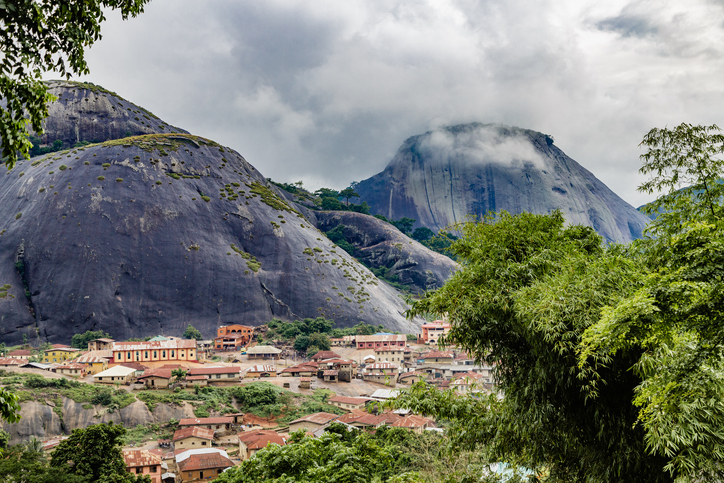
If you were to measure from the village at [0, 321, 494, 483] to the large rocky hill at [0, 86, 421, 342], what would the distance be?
5.30 meters

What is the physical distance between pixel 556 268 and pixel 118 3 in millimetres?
6526

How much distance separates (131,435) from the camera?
28.6 meters

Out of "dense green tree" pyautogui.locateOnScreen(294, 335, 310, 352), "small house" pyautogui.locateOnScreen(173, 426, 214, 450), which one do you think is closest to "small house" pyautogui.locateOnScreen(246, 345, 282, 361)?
"dense green tree" pyautogui.locateOnScreen(294, 335, 310, 352)

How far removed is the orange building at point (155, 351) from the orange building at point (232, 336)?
6776 mm

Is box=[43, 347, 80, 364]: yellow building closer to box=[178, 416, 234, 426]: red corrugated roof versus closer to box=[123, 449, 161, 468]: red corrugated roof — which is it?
box=[178, 416, 234, 426]: red corrugated roof

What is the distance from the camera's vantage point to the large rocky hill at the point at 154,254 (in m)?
53.1

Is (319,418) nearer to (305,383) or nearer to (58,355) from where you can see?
(305,383)

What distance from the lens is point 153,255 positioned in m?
59.5

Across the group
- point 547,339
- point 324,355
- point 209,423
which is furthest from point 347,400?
point 547,339

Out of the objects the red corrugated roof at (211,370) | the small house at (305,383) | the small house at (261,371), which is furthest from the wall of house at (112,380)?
the small house at (305,383)

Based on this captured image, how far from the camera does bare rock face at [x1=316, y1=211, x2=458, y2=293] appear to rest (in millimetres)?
85188

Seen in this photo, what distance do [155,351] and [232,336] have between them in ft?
34.3

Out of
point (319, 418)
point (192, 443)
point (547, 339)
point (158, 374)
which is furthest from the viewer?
point (158, 374)

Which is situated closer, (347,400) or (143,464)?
(143,464)
